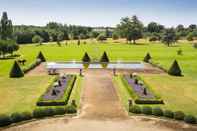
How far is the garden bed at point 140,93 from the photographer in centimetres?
3072

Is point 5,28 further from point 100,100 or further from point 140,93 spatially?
point 140,93

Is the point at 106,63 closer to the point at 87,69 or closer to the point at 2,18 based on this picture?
the point at 87,69

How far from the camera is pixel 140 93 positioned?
111 ft

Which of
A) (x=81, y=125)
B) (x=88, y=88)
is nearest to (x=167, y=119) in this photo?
(x=81, y=125)

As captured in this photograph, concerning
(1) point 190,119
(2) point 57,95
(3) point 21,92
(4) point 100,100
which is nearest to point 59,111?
(2) point 57,95

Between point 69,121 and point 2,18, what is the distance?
81.8 m

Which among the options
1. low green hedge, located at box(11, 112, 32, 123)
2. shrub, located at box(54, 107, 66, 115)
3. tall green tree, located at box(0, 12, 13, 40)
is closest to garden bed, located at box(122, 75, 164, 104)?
shrub, located at box(54, 107, 66, 115)

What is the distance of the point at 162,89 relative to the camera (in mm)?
37812

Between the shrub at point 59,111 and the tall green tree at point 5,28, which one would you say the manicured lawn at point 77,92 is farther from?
the tall green tree at point 5,28

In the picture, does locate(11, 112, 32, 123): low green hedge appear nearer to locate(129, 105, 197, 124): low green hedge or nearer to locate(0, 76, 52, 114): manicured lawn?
locate(0, 76, 52, 114): manicured lawn

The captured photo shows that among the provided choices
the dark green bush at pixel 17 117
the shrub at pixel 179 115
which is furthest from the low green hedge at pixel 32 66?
the shrub at pixel 179 115

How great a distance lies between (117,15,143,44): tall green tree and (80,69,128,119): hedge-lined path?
86552 mm

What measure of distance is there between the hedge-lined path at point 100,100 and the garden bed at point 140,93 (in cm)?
187

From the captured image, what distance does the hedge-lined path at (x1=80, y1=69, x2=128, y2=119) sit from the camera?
1061 inches
